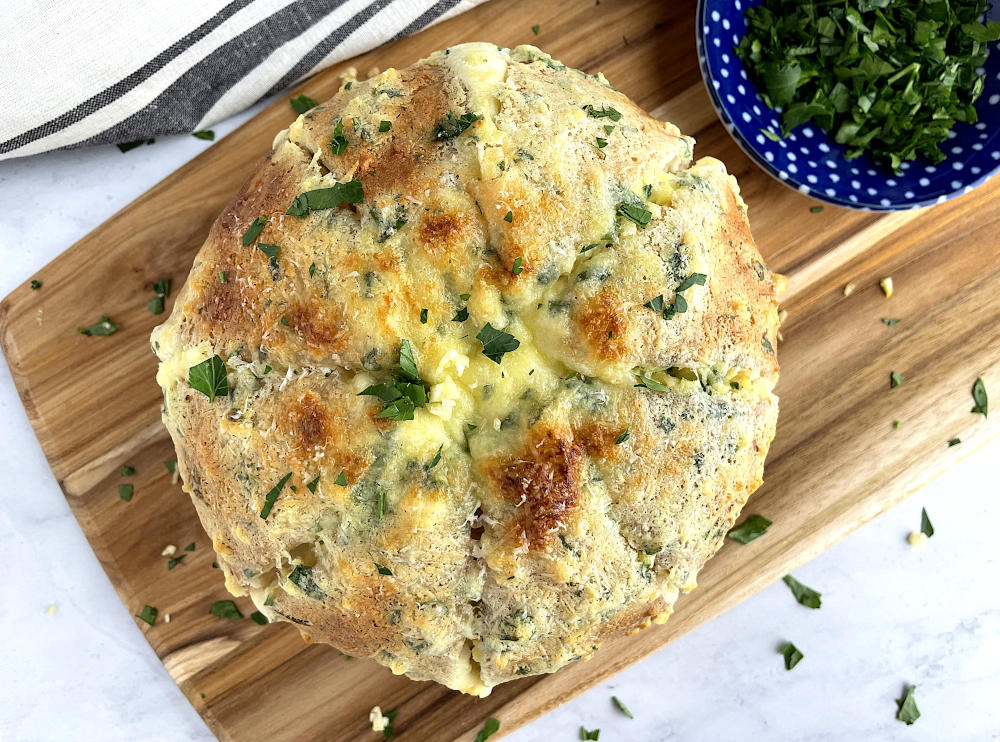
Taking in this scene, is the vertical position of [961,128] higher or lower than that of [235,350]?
lower

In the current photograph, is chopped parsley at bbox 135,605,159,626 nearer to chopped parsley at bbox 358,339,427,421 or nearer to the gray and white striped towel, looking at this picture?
chopped parsley at bbox 358,339,427,421

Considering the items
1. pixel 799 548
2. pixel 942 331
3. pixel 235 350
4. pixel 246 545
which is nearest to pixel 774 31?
pixel 942 331

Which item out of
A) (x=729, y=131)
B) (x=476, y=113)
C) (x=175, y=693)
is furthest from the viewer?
(x=175, y=693)

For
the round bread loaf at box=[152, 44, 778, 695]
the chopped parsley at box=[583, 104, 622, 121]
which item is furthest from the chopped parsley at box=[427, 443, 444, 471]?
the chopped parsley at box=[583, 104, 622, 121]

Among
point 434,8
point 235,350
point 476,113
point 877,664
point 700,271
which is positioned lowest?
point 877,664

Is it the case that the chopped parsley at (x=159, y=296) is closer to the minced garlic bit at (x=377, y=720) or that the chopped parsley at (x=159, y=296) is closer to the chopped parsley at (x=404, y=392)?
the chopped parsley at (x=404, y=392)

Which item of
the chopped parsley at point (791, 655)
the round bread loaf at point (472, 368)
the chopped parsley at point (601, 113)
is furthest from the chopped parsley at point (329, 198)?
the chopped parsley at point (791, 655)

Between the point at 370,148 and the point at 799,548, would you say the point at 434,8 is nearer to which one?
the point at 370,148
